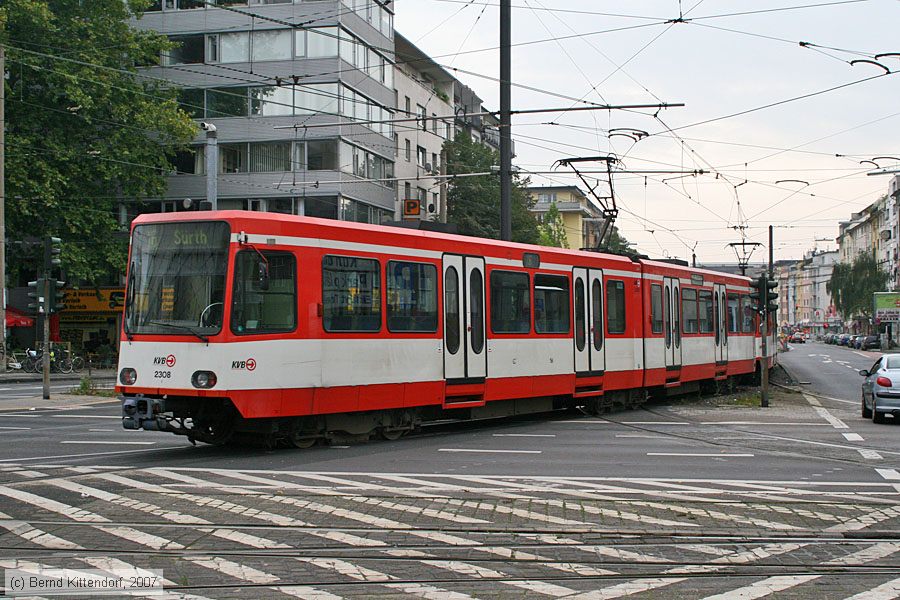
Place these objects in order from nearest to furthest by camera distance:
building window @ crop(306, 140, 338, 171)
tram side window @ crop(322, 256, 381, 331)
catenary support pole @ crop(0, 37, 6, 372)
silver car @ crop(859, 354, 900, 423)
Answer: tram side window @ crop(322, 256, 381, 331) < silver car @ crop(859, 354, 900, 423) < catenary support pole @ crop(0, 37, 6, 372) < building window @ crop(306, 140, 338, 171)

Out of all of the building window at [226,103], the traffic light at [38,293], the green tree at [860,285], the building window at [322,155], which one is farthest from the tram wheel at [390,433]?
the green tree at [860,285]

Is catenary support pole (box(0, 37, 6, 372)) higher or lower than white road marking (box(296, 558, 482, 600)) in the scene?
higher

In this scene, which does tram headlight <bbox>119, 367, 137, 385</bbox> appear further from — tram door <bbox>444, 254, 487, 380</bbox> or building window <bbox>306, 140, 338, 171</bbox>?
building window <bbox>306, 140, 338, 171</bbox>

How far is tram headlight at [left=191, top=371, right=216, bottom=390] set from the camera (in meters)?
13.1

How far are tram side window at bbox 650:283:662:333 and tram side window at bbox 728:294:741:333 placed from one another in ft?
19.9

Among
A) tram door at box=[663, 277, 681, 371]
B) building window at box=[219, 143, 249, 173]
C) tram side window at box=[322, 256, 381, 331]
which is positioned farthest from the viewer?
building window at box=[219, 143, 249, 173]

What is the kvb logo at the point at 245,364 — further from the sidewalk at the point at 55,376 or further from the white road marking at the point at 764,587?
the sidewalk at the point at 55,376

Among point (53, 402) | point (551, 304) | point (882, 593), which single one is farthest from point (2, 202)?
point (882, 593)

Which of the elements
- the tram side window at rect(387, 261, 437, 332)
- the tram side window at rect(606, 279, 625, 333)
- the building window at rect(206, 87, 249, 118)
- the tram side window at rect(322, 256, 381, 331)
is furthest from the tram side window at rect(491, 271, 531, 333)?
the building window at rect(206, 87, 249, 118)

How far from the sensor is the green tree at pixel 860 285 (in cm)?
10494

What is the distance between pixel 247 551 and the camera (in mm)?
7754

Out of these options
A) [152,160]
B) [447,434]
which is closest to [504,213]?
[447,434]

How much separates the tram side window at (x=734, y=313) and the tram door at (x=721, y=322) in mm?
424

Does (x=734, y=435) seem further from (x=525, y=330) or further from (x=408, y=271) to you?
(x=408, y=271)
